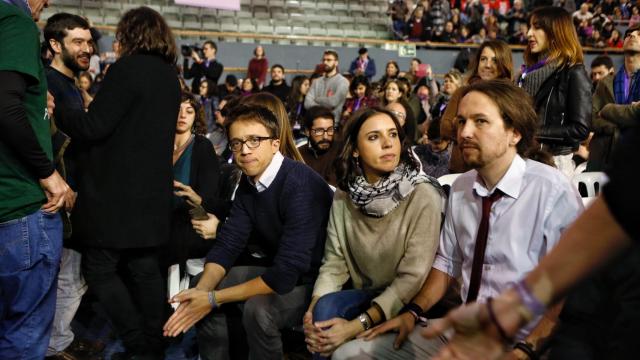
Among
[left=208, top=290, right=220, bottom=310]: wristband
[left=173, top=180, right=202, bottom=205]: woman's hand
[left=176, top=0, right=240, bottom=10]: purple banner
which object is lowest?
[left=208, top=290, right=220, bottom=310]: wristband

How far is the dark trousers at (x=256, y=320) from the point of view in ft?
6.94

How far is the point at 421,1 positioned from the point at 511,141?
1117cm

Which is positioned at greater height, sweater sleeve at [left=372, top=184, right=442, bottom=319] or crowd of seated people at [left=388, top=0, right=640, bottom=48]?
crowd of seated people at [left=388, top=0, right=640, bottom=48]

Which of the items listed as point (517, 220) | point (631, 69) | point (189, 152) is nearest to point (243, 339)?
point (189, 152)

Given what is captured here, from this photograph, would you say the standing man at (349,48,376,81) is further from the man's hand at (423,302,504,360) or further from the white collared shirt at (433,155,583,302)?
the man's hand at (423,302,504,360)

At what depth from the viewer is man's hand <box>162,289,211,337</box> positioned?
6.75 feet

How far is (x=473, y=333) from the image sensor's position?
2.82 feet

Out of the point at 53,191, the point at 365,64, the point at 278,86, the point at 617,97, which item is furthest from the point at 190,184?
the point at 365,64

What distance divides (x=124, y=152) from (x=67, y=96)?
0.41 metres

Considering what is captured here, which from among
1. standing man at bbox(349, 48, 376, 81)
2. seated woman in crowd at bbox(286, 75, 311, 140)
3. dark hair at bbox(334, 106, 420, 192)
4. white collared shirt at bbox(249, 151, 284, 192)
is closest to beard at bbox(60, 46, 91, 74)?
white collared shirt at bbox(249, 151, 284, 192)

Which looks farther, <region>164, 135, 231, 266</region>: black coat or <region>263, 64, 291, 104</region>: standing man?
<region>263, 64, 291, 104</region>: standing man

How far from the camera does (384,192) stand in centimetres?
195

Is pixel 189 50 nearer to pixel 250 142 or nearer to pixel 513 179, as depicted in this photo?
pixel 250 142

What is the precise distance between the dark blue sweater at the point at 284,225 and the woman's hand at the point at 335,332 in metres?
0.32
